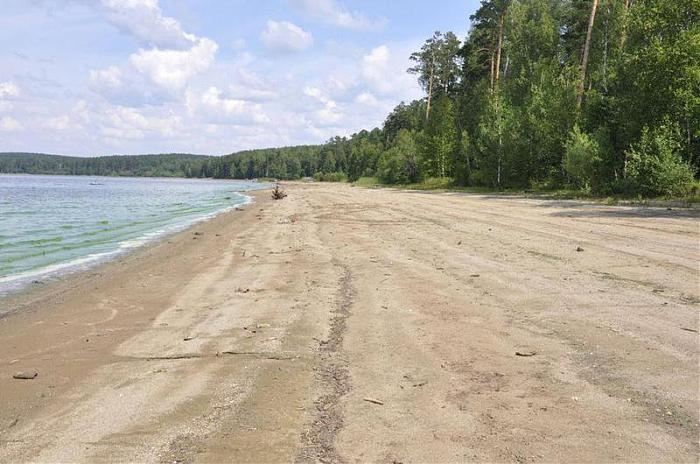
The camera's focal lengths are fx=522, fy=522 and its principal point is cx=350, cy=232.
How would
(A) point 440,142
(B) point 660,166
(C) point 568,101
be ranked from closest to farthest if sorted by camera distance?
(B) point 660,166, (C) point 568,101, (A) point 440,142

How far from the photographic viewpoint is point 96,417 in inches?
156

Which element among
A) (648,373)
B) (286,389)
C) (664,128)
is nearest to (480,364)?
(648,373)

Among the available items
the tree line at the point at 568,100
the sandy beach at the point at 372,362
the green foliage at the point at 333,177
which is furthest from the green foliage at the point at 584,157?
the green foliage at the point at 333,177

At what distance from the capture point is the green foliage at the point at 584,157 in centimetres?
2834

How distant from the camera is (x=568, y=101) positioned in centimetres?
3450

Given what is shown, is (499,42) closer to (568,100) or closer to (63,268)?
(568,100)

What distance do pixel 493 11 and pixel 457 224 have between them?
123 feet

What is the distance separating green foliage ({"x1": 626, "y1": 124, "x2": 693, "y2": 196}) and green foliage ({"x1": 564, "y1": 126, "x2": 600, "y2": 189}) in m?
2.75

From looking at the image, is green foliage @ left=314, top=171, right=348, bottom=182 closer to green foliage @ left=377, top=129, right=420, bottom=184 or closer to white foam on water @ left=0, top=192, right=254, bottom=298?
green foliage @ left=377, top=129, right=420, bottom=184

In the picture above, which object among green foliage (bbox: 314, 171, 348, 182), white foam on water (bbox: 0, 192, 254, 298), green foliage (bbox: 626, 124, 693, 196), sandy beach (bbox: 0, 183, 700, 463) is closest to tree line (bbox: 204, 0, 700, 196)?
green foliage (bbox: 626, 124, 693, 196)

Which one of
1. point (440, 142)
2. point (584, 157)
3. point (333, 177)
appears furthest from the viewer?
point (333, 177)

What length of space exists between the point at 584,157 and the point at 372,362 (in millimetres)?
27231

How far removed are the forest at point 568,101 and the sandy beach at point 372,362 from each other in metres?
17.7

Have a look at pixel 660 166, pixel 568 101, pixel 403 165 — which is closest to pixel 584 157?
pixel 660 166
